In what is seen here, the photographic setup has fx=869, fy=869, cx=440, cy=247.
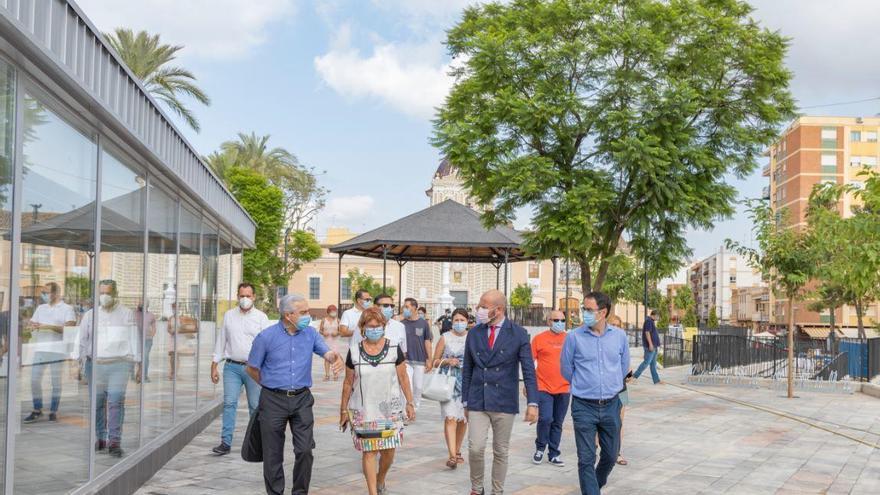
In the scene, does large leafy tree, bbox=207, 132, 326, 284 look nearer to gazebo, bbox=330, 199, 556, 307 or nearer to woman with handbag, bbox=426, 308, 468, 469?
gazebo, bbox=330, 199, 556, 307

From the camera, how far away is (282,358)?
676cm

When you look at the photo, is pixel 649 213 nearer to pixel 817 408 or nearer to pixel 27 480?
pixel 817 408

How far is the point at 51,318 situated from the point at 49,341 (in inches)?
5.3

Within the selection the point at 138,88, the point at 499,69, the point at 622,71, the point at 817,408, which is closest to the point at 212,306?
the point at 138,88

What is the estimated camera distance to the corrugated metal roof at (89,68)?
422 cm

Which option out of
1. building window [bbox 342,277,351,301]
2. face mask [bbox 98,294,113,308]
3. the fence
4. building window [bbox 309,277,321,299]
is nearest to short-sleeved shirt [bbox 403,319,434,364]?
face mask [bbox 98,294,113,308]

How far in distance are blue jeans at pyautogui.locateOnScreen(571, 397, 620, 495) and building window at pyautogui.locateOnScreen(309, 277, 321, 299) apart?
7456 centimetres

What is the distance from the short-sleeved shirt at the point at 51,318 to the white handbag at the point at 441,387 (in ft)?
13.0

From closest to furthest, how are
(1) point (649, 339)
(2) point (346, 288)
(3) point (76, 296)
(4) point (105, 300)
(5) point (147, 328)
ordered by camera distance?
(3) point (76, 296), (4) point (105, 300), (5) point (147, 328), (1) point (649, 339), (2) point (346, 288)

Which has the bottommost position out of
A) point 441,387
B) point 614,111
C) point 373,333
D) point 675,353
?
point 675,353

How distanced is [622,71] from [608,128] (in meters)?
1.34

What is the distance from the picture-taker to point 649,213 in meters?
18.3

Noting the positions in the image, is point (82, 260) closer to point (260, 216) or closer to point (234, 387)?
point (234, 387)

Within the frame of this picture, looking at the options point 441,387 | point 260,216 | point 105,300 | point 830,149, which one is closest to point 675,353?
point 441,387
